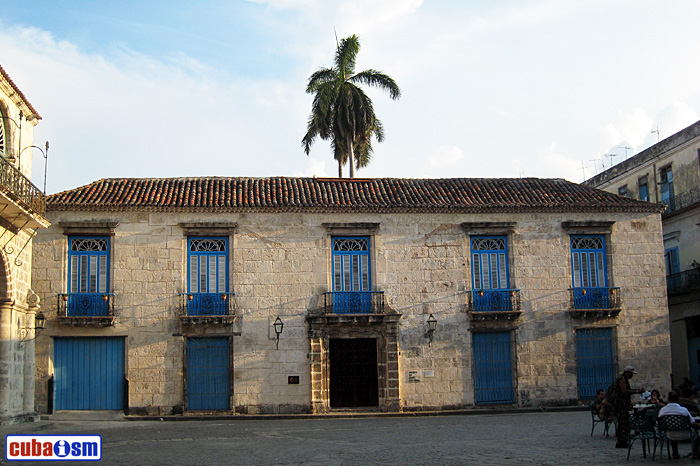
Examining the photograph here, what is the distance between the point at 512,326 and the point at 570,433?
8148 millimetres

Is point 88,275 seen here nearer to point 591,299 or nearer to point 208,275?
point 208,275

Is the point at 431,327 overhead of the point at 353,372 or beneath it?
overhead

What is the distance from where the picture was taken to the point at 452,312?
24.6m

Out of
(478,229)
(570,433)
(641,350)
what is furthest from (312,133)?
(570,433)

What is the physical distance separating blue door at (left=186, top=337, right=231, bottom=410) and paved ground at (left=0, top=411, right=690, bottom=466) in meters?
1.29

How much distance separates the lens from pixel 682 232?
30.6 metres

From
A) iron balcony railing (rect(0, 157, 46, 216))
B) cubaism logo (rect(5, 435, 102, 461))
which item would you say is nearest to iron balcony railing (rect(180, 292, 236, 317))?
iron balcony railing (rect(0, 157, 46, 216))

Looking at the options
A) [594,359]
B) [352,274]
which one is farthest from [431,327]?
[594,359]

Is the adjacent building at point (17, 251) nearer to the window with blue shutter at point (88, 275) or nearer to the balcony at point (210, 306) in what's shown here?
the window with blue shutter at point (88, 275)

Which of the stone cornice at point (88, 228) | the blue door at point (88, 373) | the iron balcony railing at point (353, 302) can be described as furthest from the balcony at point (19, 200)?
the iron balcony railing at point (353, 302)

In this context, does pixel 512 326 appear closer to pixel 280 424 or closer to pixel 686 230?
pixel 280 424

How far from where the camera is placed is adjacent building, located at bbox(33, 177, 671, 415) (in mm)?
23328

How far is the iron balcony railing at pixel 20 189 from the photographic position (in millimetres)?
18469

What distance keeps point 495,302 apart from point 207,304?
8880 mm
